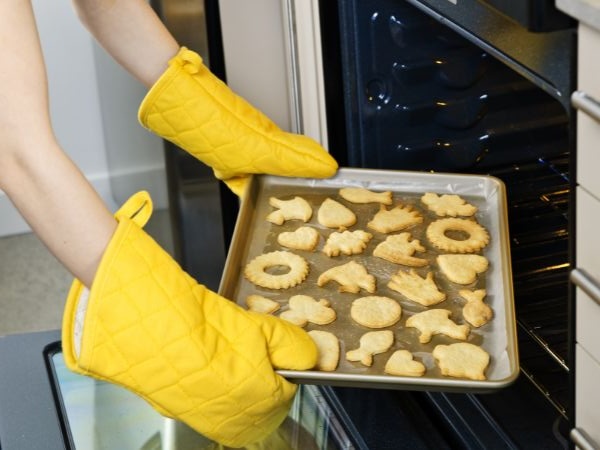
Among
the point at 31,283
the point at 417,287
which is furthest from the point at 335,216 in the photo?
the point at 31,283

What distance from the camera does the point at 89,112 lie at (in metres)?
2.46

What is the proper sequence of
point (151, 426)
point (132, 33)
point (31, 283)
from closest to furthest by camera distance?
point (132, 33) → point (151, 426) → point (31, 283)

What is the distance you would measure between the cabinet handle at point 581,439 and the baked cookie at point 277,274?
37 centimetres

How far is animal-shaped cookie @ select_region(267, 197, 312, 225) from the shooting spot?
132 centimetres

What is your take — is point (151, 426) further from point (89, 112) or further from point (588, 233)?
point (89, 112)

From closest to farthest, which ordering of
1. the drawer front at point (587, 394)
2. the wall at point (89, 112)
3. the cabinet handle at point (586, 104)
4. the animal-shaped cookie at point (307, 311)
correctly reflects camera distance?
the cabinet handle at point (586, 104) → the drawer front at point (587, 394) → the animal-shaped cookie at point (307, 311) → the wall at point (89, 112)

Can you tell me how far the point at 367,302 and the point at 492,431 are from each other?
0.22 m

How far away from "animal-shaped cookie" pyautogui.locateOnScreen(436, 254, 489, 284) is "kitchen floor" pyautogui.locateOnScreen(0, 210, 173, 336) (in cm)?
97

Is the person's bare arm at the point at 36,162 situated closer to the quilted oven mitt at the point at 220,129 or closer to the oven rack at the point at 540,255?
the quilted oven mitt at the point at 220,129

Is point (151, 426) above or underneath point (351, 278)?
underneath

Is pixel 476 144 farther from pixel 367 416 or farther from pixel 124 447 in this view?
pixel 124 447

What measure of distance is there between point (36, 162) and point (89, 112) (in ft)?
5.06

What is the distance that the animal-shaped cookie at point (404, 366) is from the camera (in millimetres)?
1060

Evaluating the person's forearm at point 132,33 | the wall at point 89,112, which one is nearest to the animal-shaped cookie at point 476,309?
the person's forearm at point 132,33
